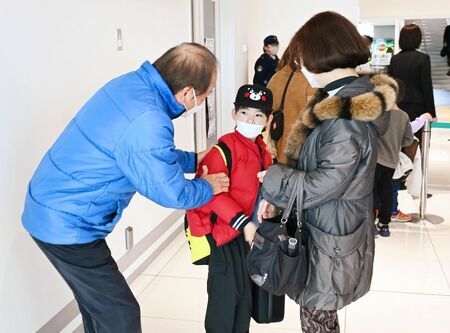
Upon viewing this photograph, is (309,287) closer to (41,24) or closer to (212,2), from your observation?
(41,24)

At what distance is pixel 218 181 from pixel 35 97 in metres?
0.94

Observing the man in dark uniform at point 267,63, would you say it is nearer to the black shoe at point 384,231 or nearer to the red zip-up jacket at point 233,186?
the black shoe at point 384,231

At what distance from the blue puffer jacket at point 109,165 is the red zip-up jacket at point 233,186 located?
317mm

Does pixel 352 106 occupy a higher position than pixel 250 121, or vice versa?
pixel 352 106

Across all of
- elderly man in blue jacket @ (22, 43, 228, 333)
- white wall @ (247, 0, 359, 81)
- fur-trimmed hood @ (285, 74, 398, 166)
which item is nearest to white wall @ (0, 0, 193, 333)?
elderly man in blue jacket @ (22, 43, 228, 333)

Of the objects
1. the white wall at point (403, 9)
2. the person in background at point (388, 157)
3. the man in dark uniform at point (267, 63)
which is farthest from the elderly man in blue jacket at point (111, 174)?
the white wall at point (403, 9)

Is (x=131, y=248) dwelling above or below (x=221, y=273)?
below

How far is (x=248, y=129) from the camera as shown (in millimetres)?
2164

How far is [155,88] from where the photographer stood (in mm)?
1736

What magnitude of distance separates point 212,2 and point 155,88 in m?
4.38

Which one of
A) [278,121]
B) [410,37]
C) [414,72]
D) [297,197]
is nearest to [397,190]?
[414,72]

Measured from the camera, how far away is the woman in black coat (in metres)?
4.76

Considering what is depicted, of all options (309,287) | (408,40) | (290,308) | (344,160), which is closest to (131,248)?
(290,308)

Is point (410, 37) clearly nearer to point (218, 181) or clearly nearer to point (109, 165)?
point (218, 181)
